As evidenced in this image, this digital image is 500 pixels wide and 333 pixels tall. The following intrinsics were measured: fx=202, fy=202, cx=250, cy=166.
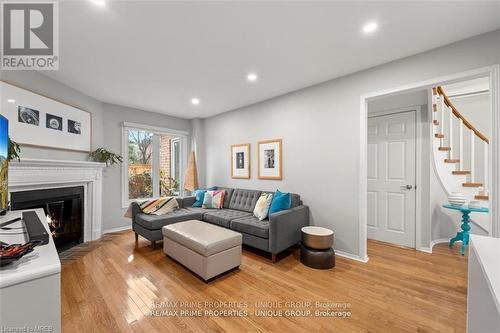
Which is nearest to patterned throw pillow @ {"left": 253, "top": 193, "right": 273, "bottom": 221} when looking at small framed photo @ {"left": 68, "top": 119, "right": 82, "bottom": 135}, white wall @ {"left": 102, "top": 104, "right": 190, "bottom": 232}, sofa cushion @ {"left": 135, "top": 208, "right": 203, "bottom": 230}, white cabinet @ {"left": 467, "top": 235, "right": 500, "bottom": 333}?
sofa cushion @ {"left": 135, "top": 208, "right": 203, "bottom": 230}

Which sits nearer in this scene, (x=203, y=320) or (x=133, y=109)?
(x=203, y=320)

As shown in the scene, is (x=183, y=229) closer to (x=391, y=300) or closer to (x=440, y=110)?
(x=391, y=300)

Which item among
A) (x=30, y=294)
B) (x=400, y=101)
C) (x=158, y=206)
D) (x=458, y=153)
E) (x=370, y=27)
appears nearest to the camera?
(x=30, y=294)

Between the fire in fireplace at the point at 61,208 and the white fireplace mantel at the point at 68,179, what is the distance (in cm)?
7

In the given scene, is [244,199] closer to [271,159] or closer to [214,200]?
[214,200]

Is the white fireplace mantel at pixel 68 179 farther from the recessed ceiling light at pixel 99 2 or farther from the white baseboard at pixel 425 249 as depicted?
the white baseboard at pixel 425 249

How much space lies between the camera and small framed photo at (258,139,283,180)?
142 inches

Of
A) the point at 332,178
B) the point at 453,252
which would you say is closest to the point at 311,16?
the point at 332,178

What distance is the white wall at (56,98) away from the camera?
2547 mm

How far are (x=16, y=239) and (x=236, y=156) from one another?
346cm

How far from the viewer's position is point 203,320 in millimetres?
1652

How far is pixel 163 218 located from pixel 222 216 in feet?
3.00

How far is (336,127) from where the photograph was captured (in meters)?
2.93

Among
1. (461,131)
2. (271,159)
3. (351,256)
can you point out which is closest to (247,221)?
(271,159)
